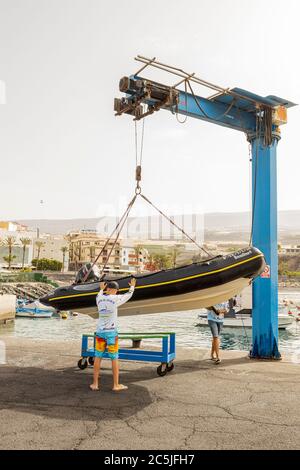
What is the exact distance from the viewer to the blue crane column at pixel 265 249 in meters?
8.66

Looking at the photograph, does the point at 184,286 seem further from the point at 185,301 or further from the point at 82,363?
the point at 82,363

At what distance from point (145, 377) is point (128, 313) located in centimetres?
142

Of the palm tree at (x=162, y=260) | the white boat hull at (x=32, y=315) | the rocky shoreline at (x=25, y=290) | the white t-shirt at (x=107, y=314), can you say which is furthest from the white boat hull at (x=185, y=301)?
the palm tree at (x=162, y=260)

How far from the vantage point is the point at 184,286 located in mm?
7320

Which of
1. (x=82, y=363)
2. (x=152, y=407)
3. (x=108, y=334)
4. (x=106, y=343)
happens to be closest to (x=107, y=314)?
(x=108, y=334)

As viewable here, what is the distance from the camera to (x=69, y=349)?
950 centimetres

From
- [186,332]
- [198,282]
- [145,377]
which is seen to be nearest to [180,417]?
[145,377]

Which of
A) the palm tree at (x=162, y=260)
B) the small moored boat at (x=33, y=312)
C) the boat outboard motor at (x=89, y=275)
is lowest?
the small moored boat at (x=33, y=312)

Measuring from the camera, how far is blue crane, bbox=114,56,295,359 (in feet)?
28.1

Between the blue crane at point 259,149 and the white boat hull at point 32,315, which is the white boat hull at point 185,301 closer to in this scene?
the blue crane at point 259,149

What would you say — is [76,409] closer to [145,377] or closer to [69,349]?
[145,377]

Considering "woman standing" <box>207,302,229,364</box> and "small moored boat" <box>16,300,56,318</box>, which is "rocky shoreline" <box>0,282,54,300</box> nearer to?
"small moored boat" <box>16,300,56,318</box>

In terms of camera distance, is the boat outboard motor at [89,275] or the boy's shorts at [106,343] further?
the boat outboard motor at [89,275]

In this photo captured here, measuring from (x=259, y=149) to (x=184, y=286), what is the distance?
375cm
